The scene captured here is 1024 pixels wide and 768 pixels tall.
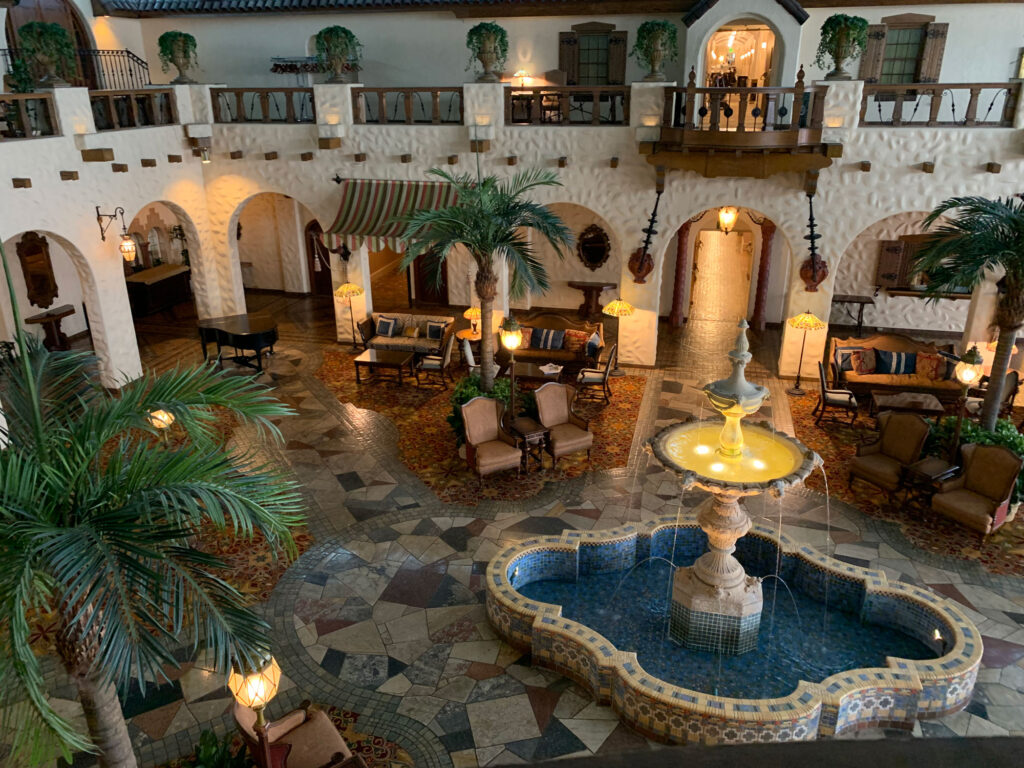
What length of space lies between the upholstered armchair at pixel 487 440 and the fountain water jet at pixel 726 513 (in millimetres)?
3741

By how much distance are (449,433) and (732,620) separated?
720cm

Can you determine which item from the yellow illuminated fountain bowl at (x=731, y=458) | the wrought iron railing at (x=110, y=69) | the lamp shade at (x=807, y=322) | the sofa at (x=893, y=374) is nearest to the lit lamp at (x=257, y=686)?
the yellow illuminated fountain bowl at (x=731, y=458)

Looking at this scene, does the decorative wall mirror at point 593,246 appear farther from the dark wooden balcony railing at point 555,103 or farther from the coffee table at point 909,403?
the coffee table at point 909,403

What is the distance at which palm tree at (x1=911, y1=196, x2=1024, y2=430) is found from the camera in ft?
38.3

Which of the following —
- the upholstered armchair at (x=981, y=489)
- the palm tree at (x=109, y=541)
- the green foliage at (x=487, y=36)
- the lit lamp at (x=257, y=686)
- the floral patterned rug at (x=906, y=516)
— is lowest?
the floral patterned rug at (x=906, y=516)

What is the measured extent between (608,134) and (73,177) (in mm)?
10126

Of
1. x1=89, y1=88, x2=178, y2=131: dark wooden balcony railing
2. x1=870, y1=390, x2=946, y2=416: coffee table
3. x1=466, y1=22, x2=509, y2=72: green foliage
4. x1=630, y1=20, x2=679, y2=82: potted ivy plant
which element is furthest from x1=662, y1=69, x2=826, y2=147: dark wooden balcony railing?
x1=89, y1=88, x2=178, y2=131: dark wooden balcony railing

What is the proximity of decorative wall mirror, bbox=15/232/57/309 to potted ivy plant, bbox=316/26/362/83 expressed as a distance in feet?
24.5

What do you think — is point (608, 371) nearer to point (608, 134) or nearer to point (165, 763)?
point (608, 134)

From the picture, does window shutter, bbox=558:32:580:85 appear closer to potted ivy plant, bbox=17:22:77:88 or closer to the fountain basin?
potted ivy plant, bbox=17:22:77:88

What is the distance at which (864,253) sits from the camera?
21.1 metres

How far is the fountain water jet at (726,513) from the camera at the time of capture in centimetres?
887

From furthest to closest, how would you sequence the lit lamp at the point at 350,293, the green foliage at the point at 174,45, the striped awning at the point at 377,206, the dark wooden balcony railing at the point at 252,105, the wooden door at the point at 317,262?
1. the wooden door at the point at 317,262
2. the lit lamp at the point at 350,293
3. the dark wooden balcony railing at the point at 252,105
4. the green foliage at the point at 174,45
5. the striped awning at the point at 377,206

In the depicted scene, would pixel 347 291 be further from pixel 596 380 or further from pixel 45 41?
pixel 45 41
